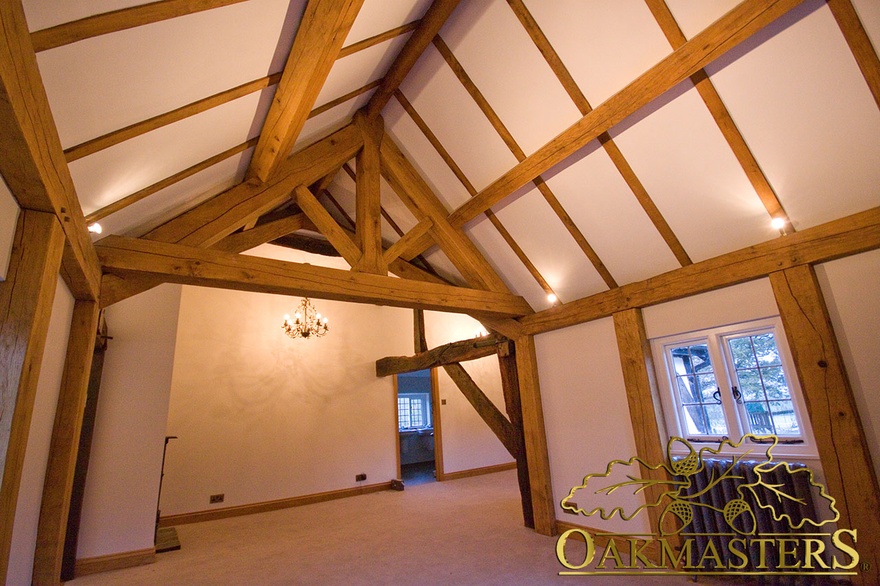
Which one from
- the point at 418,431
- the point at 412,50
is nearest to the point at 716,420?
the point at 412,50

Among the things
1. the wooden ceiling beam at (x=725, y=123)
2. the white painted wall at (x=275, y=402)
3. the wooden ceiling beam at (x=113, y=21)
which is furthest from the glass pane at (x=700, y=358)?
the white painted wall at (x=275, y=402)

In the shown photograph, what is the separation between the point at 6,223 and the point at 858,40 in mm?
4026

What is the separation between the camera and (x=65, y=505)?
8.59 feet

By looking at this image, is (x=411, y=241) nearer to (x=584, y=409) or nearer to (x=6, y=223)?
(x=584, y=409)

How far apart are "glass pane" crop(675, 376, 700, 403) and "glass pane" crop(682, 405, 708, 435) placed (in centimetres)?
6

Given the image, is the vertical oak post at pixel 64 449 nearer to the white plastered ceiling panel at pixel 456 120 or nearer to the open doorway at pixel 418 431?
the white plastered ceiling panel at pixel 456 120

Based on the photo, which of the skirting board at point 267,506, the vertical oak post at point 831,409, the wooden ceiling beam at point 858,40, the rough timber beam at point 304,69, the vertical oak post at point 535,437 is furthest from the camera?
the skirting board at point 267,506

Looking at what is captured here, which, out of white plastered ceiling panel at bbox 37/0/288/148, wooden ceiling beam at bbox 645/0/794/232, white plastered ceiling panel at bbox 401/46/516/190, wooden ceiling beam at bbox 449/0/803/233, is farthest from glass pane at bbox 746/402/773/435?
white plastered ceiling panel at bbox 37/0/288/148

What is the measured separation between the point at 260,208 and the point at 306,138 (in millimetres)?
799

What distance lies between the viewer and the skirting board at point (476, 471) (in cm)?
744

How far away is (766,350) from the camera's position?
3141 mm

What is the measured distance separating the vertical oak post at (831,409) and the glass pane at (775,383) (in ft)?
0.61

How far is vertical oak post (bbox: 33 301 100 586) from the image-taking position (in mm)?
2498

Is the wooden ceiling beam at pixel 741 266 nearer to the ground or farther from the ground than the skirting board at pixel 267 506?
farther from the ground
